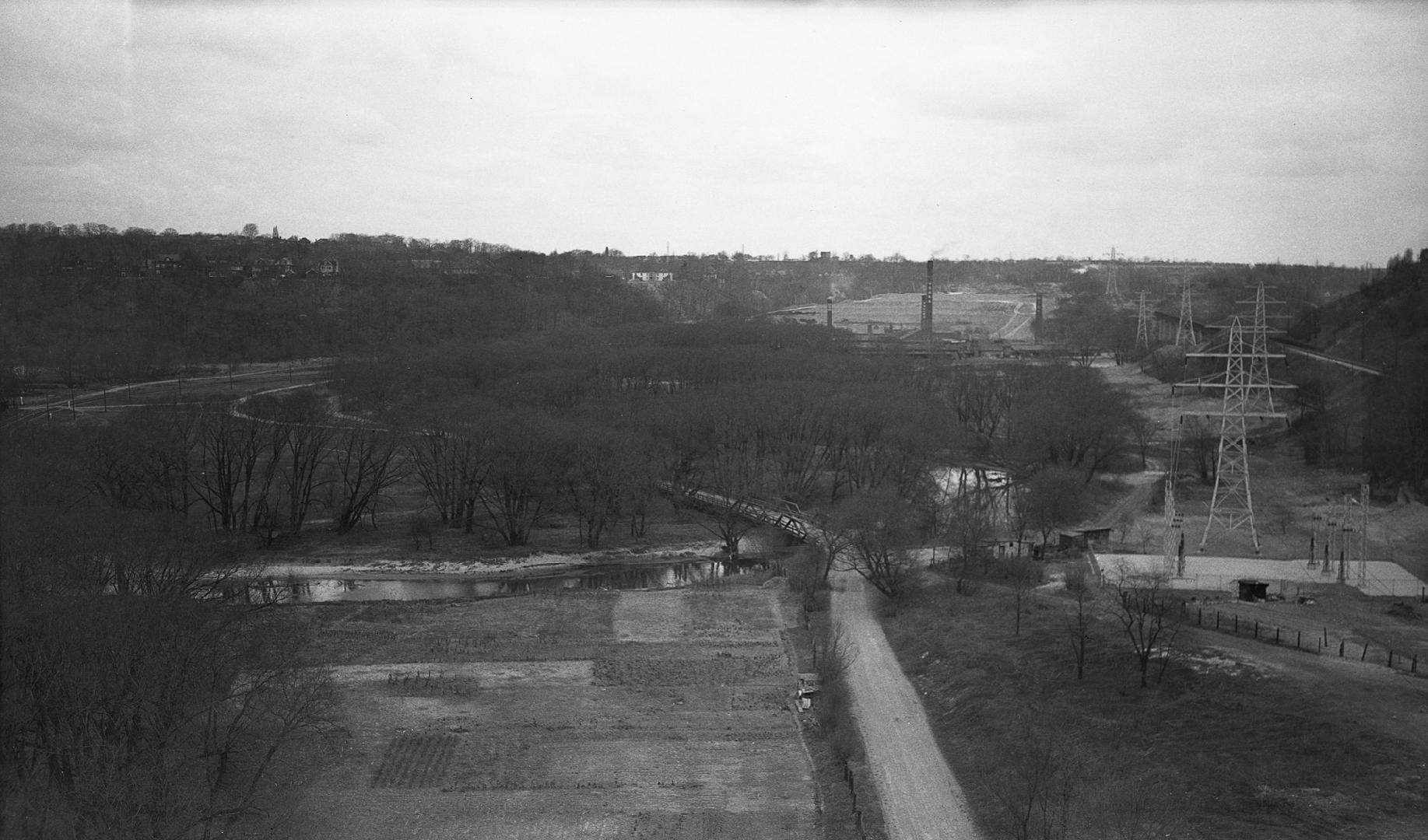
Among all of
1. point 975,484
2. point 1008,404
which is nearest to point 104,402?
point 975,484

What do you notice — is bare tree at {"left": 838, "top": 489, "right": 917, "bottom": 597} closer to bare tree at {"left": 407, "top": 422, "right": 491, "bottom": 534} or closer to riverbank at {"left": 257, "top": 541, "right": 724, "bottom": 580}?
riverbank at {"left": 257, "top": 541, "right": 724, "bottom": 580}

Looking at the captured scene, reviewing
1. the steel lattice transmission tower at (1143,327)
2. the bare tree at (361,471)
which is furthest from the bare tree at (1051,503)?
the steel lattice transmission tower at (1143,327)

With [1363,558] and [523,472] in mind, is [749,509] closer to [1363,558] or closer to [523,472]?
[523,472]

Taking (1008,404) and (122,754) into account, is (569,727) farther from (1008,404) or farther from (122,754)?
(1008,404)

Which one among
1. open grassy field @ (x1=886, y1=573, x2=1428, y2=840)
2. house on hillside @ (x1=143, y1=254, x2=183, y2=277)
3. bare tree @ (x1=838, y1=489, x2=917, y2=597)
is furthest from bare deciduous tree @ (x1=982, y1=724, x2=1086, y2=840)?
house on hillside @ (x1=143, y1=254, x2=183, y2=277)

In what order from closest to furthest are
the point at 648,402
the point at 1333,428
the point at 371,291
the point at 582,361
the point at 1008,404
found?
1. the point at 1333,428
2. the point at 648,402
3. the point at 1008,404
4. the point at 582,361
5. the point at 371,291
